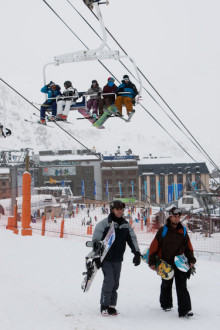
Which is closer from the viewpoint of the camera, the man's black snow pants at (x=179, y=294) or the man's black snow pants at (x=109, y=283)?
the man's black snow pants at (x=179, y=294)

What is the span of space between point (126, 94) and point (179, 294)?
4.68 m

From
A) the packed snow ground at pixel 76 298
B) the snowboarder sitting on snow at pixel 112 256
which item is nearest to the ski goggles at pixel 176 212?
the snowboarder sitting on snow at pixel 112 256

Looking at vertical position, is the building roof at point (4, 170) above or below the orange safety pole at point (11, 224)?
above

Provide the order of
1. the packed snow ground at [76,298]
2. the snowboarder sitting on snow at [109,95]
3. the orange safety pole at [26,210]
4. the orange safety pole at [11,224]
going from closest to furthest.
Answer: the packed snow ground at [76,298] < the snowboarder sitting on snow at [109,95] < the orange safety pole at [26,210] < the orange safety pole at [11,224]

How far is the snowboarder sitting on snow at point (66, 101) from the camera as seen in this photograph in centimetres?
829

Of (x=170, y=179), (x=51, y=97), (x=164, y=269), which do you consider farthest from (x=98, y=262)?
(x=170, y=179)

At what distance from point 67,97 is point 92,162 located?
78.2m

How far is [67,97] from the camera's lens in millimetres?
8383

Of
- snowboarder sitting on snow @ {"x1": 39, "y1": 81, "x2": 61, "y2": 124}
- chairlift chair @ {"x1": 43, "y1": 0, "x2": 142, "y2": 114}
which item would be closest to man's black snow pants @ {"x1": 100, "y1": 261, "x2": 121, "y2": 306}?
chairlift chair @ {"x1": 43, "y1": 0, "x2": 142, "y2": 114}

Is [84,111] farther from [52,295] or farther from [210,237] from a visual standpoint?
[210,237]

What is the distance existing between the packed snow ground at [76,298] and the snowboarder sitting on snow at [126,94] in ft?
11.1

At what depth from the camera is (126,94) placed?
7.88m

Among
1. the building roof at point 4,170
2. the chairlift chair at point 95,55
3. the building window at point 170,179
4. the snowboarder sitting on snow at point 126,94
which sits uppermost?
the building roof at point 4,170

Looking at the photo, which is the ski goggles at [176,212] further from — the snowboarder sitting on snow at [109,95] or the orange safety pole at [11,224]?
the orange safety pole at [11,224]
